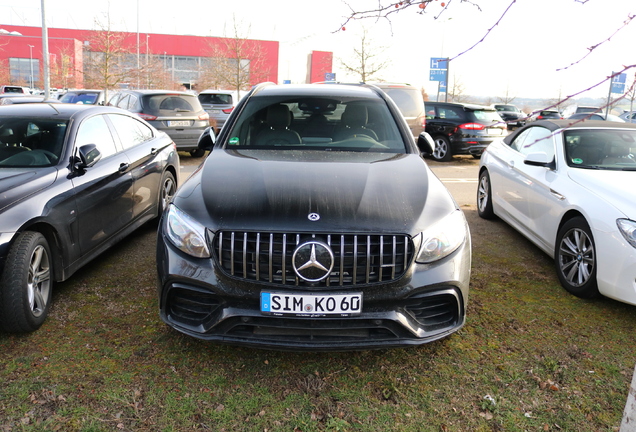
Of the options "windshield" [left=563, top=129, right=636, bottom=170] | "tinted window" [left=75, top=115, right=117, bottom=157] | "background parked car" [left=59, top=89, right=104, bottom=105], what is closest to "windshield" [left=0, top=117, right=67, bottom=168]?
"tinted window" [left=75, top=115, right=117, bottom=157]

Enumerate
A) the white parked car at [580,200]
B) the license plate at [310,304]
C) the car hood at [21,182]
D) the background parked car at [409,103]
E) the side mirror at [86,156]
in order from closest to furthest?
the license plate at [310,304] < the car hood at [21,182] < the white parked car at [580,200] < the side mirror at [86,156] < the background parked car at [409,103]

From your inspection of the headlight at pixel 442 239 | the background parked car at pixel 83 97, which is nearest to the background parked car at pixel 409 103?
the headlight at pixel 442 239

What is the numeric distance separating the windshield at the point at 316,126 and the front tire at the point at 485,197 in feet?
9.37

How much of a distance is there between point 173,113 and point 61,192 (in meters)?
8.85

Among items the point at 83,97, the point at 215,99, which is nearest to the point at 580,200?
the point at 215,99

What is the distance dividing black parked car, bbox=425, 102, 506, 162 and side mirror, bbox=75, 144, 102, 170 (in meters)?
11.4

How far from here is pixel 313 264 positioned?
110 inches

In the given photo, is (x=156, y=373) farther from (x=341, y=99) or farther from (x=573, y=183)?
(x=573, y=183)

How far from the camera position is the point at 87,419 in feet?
8.69

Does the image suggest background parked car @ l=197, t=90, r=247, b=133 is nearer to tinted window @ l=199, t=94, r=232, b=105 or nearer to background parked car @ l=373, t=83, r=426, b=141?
tinted window @ l=199, t=94, r=232, b=105

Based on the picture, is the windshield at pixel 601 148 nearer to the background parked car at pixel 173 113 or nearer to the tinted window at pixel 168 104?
the background parked car at pixel 173 113

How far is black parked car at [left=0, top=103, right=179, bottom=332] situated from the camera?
3.36m

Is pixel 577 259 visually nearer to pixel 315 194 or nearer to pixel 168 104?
pixel 315 194

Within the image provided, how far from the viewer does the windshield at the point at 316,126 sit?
429 cm
